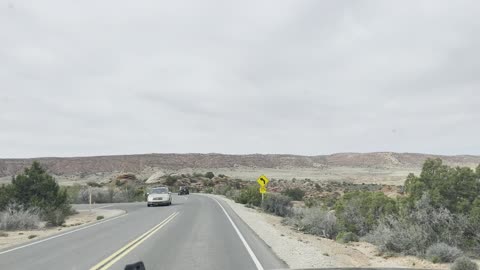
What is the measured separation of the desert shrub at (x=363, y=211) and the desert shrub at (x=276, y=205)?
9.11 m

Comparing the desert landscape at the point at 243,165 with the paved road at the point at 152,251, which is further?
the desert landscape at the point at 243,165

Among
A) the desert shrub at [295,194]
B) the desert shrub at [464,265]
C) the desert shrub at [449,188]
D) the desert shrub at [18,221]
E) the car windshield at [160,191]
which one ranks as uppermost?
the desert shrub at [449,188]

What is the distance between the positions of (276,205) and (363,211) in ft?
39.8

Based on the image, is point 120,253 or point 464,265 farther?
point 120,253

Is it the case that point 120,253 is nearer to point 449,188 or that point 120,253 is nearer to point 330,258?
point 330,258

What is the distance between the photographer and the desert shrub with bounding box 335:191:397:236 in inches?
890

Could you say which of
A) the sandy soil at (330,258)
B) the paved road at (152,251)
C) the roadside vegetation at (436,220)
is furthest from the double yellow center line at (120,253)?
the roadside vegetation at (436,220)

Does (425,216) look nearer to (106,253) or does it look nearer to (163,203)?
(106,253)

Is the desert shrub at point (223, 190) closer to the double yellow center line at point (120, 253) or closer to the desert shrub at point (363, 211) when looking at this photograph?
the desert shrub at point (363, 211)

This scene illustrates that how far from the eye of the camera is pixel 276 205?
35.9 metres

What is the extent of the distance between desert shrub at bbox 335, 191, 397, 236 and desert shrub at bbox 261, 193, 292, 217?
9.11 metres

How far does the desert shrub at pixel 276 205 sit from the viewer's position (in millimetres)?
35125

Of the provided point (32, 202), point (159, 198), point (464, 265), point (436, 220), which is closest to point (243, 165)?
point (159, 198)

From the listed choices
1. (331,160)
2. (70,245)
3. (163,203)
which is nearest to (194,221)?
(70,245)
